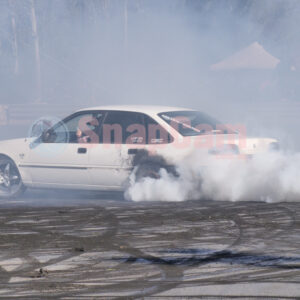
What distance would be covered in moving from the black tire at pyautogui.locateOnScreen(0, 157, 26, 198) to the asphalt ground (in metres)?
1.33

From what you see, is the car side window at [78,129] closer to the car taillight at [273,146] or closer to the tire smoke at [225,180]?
the tire smoke at [225,180]

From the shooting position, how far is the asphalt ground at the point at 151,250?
483 cm

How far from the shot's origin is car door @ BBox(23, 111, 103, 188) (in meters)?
9.83

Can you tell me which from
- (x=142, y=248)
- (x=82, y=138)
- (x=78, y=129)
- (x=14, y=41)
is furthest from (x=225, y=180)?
(x=14, y=41)

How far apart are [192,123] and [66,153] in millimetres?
1749

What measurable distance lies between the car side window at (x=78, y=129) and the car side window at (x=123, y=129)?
0.42 ft

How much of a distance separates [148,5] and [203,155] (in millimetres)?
29550

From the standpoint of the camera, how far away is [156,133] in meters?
9.54

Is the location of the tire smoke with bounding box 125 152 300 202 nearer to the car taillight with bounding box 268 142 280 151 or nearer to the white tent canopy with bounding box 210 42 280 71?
the car taillight with bounding box 268 142 280 151

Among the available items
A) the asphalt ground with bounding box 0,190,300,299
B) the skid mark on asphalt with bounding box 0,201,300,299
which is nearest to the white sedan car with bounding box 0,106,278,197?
the asphalt ground with bounding box 0,190,300,299

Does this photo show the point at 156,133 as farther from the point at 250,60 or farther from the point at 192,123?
the point at 250,60

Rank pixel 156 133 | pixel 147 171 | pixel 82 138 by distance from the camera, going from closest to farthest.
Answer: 1. pixel 147 171
2. pixel 156 133
3. pixel 82 138

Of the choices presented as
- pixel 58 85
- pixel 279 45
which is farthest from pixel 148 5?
pixel 58 85

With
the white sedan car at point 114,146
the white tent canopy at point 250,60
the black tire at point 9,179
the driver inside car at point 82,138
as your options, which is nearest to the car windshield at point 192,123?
the white sedan car at point 114,146
